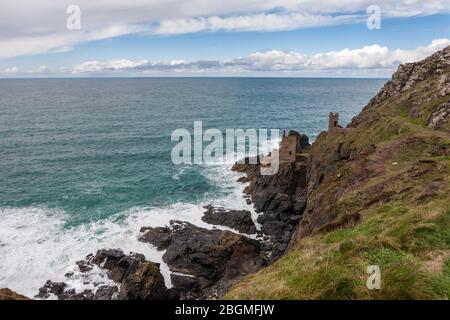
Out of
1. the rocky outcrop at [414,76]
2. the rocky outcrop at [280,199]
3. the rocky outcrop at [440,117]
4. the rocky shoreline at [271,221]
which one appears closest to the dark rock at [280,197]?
the rocky outcrop at [280,199]

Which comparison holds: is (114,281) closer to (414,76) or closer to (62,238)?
(62,238)

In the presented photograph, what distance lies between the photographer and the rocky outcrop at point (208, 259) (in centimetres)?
3441

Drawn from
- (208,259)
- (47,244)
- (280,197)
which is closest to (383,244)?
(208,259)

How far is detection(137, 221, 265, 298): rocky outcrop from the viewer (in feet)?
113

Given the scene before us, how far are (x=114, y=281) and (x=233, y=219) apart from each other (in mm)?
16803

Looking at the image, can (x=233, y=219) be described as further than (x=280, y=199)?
No

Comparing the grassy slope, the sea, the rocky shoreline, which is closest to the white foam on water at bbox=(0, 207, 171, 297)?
the sea

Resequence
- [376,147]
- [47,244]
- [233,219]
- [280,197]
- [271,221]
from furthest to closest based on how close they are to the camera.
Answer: [280,197] → [271,221] → [233,219] → [47,244] → [376,147]

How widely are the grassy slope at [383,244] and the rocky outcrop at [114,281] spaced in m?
14.7

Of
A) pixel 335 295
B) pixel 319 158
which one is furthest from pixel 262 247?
pixel 335 295

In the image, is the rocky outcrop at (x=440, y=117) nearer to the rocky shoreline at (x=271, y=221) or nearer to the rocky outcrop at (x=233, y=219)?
the rocky shoreline at (x=271, y=221)

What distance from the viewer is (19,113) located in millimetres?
132875

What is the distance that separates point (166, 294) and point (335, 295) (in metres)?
23.6

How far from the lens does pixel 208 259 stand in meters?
36.3
